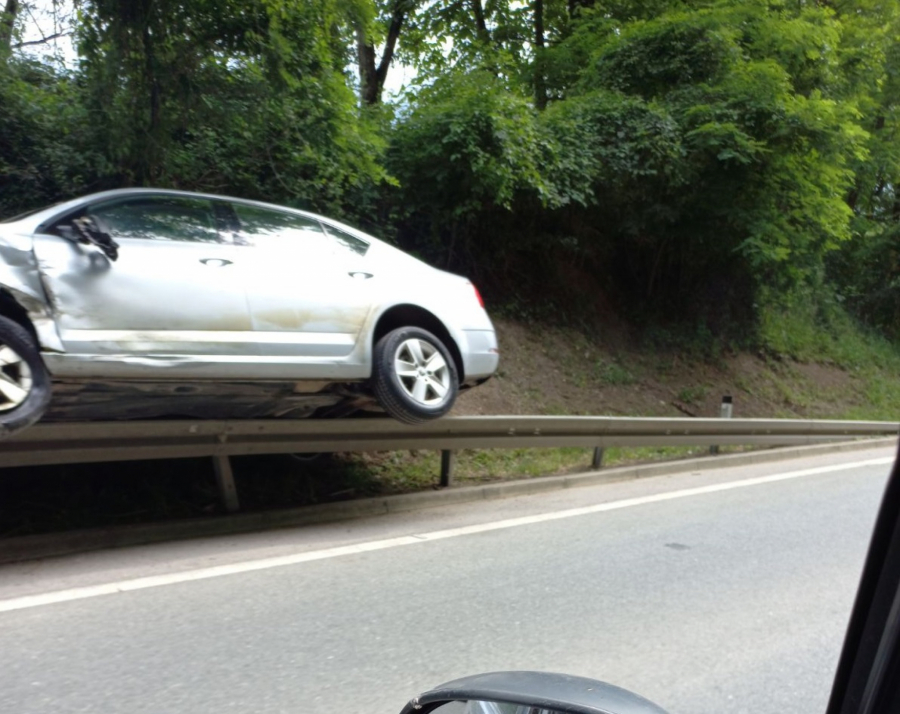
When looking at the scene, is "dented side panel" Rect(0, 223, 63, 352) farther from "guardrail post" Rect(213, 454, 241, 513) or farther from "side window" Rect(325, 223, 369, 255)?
"side window" Rect(325, 223, 369, 255)

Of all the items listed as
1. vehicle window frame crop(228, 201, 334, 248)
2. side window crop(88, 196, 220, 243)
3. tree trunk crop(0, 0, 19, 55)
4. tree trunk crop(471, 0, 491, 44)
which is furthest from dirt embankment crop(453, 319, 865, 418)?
tree trunk crop(471, 0, 491, 44)

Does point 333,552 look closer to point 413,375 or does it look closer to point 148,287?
point 413,375

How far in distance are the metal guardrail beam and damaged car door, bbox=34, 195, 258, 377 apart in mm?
817

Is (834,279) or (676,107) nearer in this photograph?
(676,107)

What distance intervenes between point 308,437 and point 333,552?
4.39 ft

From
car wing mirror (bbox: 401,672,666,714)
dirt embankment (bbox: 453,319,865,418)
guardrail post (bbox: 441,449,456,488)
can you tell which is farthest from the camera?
dirt embankment (bbox: 453,319,865,418)

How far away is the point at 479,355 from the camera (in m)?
7.57

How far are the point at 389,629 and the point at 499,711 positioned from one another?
3201 mm

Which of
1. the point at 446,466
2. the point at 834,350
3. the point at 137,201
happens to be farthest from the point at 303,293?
the point at 834,350

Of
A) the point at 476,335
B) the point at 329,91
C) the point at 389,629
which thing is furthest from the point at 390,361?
the point at 329,91

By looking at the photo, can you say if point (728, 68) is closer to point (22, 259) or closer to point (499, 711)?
point (22, 259)

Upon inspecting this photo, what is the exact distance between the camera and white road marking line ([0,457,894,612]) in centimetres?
516

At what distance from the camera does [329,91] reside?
9375 millimetres

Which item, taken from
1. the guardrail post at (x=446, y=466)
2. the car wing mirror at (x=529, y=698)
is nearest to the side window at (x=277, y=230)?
the guardrail post at (x=446, y=466)
